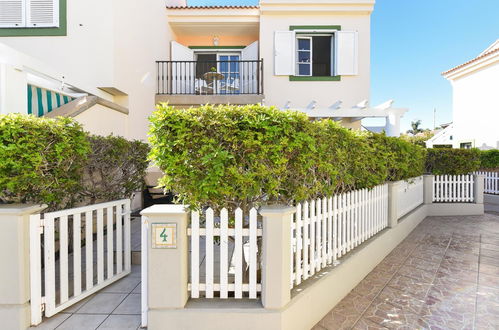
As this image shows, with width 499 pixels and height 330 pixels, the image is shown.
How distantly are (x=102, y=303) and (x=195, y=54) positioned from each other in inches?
408

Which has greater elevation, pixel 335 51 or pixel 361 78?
pixel 335 51

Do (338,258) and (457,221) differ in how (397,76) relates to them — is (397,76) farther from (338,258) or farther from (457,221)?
(338,258)

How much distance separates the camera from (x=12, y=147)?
2531 millimetres

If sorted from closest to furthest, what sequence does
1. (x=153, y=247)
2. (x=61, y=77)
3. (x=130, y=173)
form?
1. (x=153, y=247)
2. (x=130, y=173)
3. (x=61, y=77)

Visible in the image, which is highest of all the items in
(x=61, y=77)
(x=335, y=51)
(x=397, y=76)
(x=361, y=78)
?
(x=397, y=76)

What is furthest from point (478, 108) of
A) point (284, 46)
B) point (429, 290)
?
point (429, 290)

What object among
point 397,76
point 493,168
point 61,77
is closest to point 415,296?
point 61,77

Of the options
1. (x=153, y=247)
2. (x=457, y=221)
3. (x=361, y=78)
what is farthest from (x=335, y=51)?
(x=153, y=247)

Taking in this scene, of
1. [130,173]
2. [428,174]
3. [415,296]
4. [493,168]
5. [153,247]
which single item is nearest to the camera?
[153,247]

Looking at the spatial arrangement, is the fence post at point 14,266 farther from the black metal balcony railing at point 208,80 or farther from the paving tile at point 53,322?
the black metal balcony railing at point 208,80

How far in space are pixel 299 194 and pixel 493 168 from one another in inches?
509

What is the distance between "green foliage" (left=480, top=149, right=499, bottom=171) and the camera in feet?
35.8

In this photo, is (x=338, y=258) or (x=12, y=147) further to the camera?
(x=338, y=258)

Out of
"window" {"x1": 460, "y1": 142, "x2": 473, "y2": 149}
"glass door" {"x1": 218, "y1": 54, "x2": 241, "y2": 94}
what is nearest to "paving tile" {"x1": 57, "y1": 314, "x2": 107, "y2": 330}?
"glass door" {"x1": 218, "y1": 54, "x2": 241, "y2": 94}
